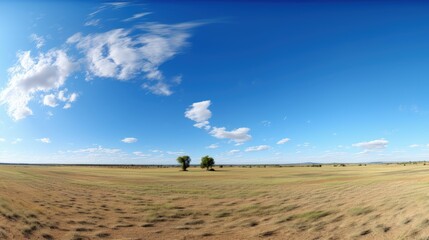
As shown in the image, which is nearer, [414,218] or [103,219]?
[414,218]

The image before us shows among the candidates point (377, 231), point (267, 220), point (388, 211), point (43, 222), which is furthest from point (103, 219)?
point (388, 211)

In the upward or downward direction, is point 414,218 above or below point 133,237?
above

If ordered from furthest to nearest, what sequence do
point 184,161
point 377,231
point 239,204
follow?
point 184,161 < point 239,204 < point 377,231

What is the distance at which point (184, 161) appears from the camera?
144 m

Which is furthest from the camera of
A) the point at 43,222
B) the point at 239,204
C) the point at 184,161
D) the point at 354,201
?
the point at 184,161

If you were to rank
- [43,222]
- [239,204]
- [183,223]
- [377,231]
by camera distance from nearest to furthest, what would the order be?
[377,231]
[43,222]
[183,223]
[239,204]

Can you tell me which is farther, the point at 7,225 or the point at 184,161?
the point at 184,161

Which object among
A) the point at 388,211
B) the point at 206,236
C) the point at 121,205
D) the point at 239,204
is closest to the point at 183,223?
the point at 206,236

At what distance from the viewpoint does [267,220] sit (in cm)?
2023

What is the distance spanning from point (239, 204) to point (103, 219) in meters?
11.5

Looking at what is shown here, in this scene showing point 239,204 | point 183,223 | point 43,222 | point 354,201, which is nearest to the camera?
point 43,222

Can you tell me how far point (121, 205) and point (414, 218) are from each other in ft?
73.4

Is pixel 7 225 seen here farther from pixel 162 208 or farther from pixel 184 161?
pixel 184 161

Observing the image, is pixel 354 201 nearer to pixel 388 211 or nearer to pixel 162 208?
pixel 388 211
